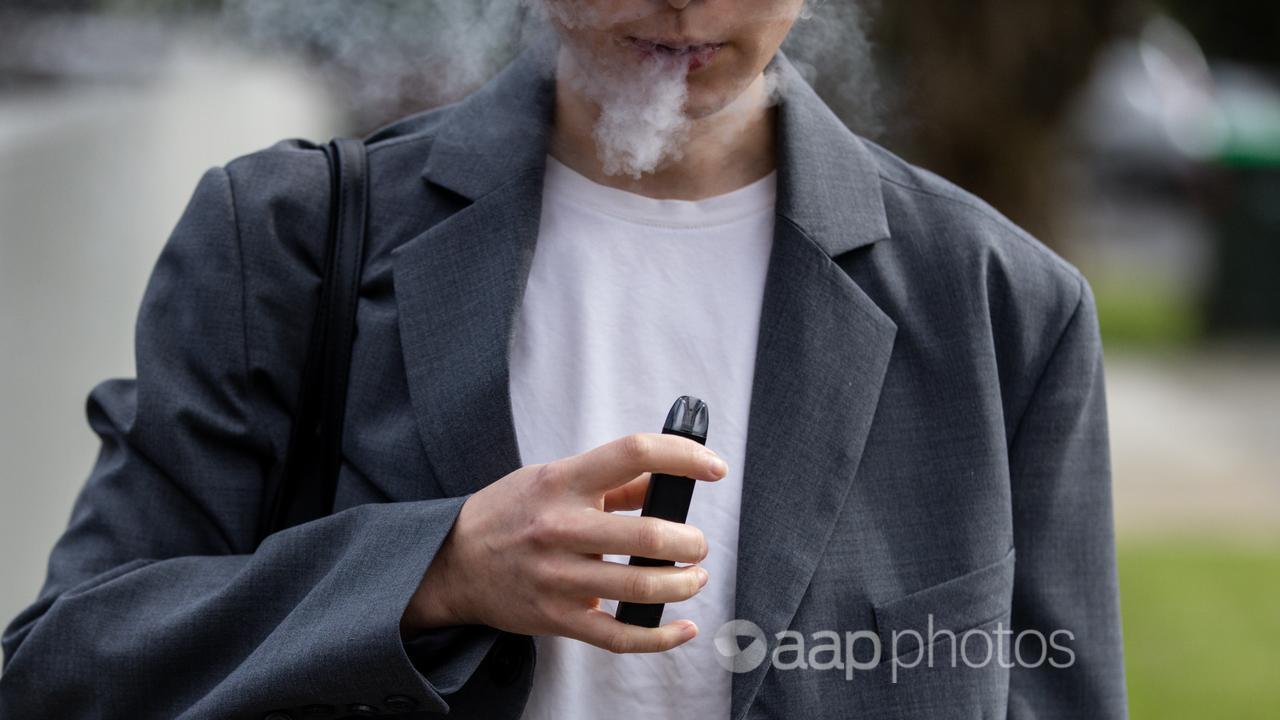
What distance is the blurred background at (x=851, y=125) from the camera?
3.33 m

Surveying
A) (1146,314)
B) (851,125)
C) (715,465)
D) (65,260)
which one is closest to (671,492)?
(715,465)

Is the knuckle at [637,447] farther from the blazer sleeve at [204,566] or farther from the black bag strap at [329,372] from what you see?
the black bag strap at [329,372]

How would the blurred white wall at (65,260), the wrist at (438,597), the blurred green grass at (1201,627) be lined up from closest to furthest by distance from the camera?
1. the wrist at (438,597)
2. the blurred white wall at (65,260)
3. the blurred green grass at (1201,627)

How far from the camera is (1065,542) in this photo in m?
1.77

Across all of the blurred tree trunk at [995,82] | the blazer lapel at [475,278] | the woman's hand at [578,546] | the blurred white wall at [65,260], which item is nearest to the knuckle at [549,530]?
the woman's hand at [578,546]

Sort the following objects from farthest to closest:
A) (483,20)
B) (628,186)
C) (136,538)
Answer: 1. (483,20)
2. (628,186)
3. (136,538)

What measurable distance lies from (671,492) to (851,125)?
4.41 feet

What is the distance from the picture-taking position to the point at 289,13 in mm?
3588

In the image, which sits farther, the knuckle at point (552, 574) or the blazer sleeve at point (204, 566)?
the blazer sleeve at point (204, 566)

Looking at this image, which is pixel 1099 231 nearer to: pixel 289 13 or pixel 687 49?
pixel 289 13

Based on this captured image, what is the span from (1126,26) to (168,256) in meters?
5.29

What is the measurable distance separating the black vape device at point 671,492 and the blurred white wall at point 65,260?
7.34 feet

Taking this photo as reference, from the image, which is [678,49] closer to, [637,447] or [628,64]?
[628,64]

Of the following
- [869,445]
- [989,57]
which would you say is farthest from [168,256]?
[989,57]
